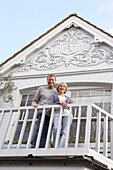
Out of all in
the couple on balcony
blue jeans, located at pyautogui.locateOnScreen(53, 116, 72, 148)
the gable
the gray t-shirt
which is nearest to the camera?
blue jeans, located at pyautogui.locateOnScreen(53, 116, 72, 148)

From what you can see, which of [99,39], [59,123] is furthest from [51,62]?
[59,123]

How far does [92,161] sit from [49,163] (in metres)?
0.77

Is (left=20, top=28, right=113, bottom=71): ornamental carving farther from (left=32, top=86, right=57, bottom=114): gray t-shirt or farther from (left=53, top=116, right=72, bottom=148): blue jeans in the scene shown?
(left=53, top=116, right=72, bottom=148): blue jeans

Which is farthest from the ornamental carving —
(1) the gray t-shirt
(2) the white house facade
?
(1) the gray t-shirt

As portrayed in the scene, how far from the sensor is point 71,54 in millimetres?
9000

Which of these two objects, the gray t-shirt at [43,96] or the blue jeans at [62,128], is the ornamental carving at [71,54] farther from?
the blue jeans at [62,128]

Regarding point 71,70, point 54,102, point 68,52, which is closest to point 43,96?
point 54,102

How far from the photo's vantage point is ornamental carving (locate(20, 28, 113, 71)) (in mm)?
8617

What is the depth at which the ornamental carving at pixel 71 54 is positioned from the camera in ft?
28.3

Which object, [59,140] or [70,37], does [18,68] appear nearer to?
[70,37]

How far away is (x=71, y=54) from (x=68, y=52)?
0.54ft

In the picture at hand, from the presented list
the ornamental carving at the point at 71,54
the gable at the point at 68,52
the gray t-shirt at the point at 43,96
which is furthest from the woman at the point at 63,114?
the ornamental carving at the point at 71,54

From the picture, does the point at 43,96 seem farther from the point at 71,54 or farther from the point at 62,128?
the point at 71,54

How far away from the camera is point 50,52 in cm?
941
